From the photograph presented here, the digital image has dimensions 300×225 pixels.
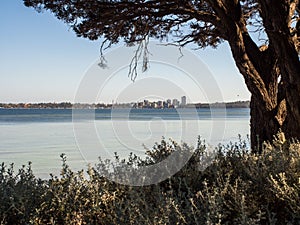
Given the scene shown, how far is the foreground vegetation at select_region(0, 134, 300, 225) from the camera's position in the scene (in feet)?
6.94

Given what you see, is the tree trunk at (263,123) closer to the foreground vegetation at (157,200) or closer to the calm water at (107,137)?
the calm water at (107,137)

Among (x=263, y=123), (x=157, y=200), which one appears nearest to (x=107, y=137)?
(x=263, y=123)

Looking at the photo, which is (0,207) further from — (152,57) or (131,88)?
(152,57)

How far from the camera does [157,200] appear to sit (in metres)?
2.37

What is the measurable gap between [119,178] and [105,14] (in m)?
2.84

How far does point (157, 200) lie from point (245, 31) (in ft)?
10.5

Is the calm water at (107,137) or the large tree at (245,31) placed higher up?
the large tree at (245,31)

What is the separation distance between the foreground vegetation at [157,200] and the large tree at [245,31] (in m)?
1.51

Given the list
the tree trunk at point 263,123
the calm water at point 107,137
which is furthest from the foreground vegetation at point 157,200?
the tree trunk at point 263,123

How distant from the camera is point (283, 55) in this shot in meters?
4.13

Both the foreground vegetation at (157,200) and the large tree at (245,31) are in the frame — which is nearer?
the foreground vegetation at (157,200)

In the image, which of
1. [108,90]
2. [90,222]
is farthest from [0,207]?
[108,90]

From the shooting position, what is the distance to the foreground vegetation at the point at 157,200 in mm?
2115

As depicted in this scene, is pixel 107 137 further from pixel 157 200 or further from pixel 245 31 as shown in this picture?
pixel 157 200
